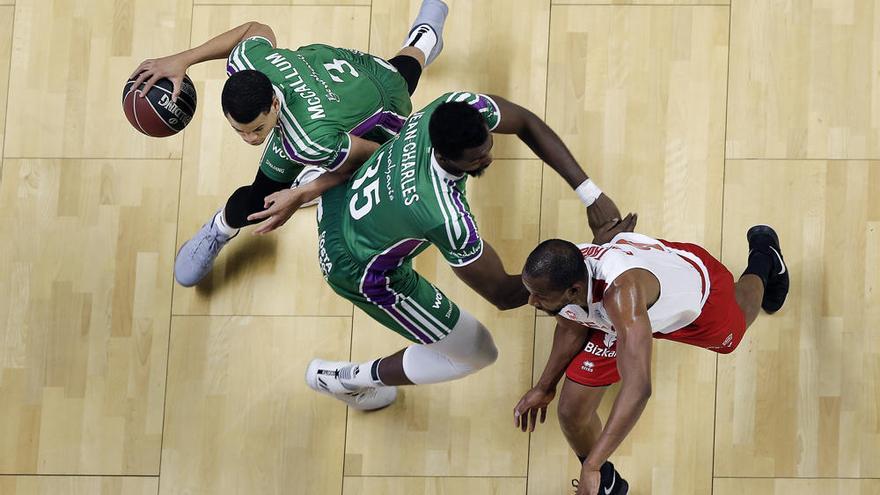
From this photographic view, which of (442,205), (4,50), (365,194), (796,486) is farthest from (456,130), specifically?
(4,50)

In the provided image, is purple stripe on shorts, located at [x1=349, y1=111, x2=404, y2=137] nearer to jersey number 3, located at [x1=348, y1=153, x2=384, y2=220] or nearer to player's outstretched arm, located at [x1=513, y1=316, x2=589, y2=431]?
jersey number 3, located at [x1=348, y1=153, x2=384, y2=220]

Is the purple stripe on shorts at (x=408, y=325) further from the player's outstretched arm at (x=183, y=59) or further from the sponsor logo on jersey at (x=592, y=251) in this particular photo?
the player's outstretched arm at (x=183, y=59)

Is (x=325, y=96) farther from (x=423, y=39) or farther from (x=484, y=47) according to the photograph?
(x=484, y=47)

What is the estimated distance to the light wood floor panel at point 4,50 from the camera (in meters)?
4.55

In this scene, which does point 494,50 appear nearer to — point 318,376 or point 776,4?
point 776,4

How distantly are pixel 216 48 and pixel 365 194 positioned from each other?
0.94 m

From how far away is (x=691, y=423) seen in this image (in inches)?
157

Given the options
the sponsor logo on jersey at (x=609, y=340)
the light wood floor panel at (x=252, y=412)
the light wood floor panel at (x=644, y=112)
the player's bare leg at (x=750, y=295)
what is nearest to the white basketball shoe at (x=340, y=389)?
the light wood floor panel at (x=252, y=412)

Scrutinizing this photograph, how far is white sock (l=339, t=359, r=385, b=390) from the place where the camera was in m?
3.83

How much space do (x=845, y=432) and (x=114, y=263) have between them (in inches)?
123

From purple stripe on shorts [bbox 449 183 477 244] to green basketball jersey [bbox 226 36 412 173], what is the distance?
517 millimetres

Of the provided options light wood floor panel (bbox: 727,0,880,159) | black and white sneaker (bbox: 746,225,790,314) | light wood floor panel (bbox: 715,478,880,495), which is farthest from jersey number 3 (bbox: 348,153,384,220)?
light wood floor panel (bbox: 715,478,880,495)

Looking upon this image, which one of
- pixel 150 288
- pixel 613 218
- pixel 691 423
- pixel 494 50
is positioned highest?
pixel 494 50

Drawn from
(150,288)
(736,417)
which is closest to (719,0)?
(736,417)
